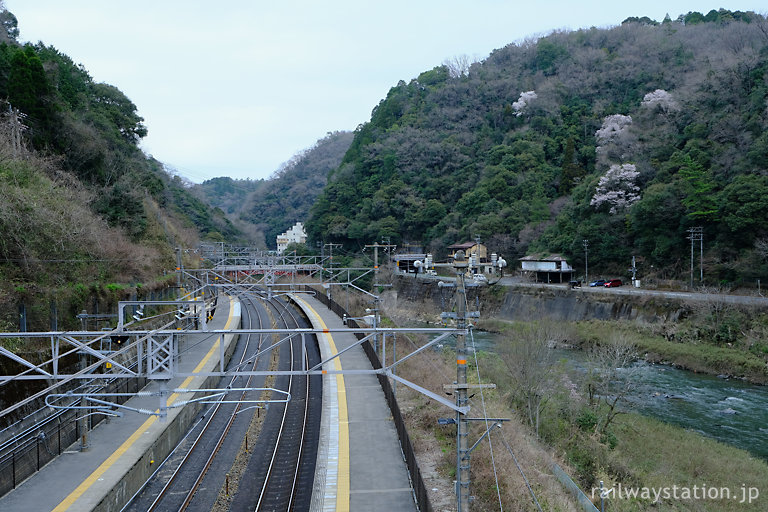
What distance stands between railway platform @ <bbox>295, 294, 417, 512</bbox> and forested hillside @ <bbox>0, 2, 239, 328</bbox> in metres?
8.68

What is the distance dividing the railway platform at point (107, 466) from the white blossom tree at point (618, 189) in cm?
3317

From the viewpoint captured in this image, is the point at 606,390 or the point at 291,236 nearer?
the point at 606,390

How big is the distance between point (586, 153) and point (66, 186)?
43.4 metres

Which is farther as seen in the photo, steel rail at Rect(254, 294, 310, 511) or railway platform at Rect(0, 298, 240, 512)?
steel rail at Rect(254, 294, 310, 511)

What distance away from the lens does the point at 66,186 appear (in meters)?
21.3

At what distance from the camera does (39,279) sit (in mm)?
14586

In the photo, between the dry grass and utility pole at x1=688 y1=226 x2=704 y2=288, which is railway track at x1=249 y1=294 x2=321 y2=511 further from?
utility pole at x1=688 y1=226 x2=704 y2=288

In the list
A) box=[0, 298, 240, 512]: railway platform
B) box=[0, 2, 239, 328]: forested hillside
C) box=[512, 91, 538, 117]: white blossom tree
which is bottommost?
box=[0, 298, 240, 512]: railway platform

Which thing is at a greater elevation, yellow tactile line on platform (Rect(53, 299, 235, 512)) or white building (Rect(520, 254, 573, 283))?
white building (Rect(520, 254, 573, 283))

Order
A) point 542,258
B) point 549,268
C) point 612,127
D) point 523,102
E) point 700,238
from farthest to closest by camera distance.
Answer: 1. point 523,102
2. point 612,127
3. point 542,258
4. point 549,268
5. point 700,238

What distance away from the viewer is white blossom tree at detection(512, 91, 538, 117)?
5850cm

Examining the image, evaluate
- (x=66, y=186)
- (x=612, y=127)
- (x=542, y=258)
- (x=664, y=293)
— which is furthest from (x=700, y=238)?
(x=66, y=186)

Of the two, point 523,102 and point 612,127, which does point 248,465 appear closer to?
point 612,127

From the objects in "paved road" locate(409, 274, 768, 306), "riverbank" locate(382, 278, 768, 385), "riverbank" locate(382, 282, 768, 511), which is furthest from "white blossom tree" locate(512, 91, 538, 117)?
"riverbank" locate(382, 282, 768, 511)
